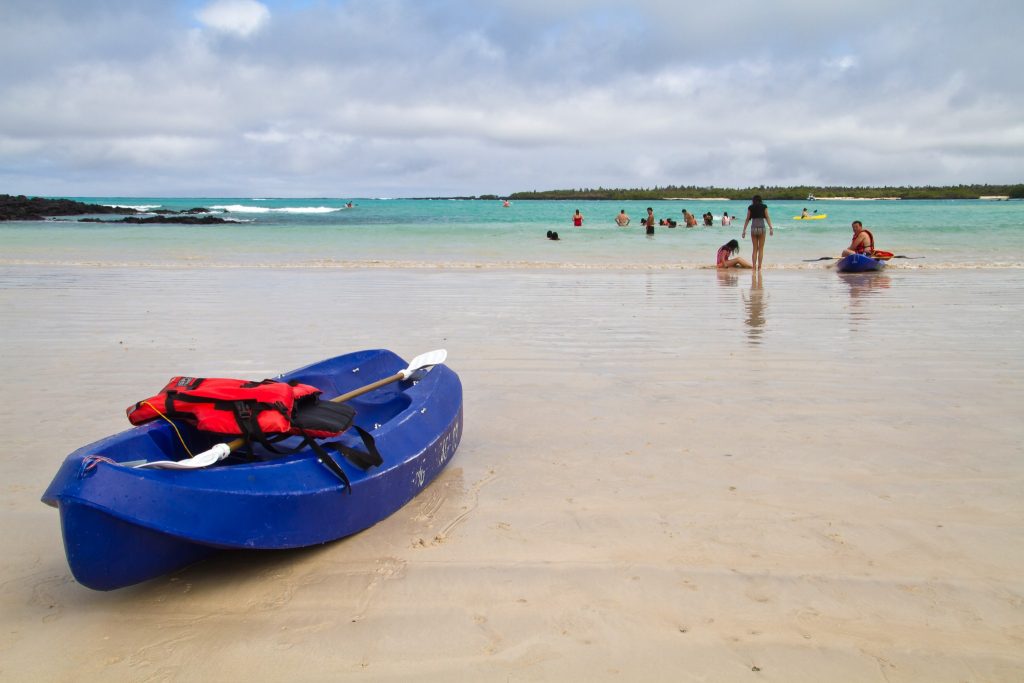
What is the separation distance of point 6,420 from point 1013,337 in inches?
356

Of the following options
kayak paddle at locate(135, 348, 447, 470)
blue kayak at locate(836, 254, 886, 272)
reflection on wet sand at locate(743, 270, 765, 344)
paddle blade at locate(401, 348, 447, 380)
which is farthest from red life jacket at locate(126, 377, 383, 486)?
blue kayak at locate(836, 254, 886, 272)

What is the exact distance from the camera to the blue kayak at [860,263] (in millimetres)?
15859

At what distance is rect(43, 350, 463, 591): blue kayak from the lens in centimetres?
294

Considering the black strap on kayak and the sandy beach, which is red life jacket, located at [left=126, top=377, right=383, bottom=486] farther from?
the sandy beach

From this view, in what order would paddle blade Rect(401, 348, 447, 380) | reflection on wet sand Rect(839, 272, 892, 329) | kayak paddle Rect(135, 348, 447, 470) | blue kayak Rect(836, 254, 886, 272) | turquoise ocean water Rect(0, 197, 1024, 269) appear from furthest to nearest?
turquoise ocean water Rect(0, 197, 1024, 269) → blue kayak Rect(836, 254, 886, 272) → reflection on wet sand Rect(839, 272, 892, 329) → paddle blade Rect(401, 348, 447, 380) → kayak paddle Rect(135, 348, 447, 470)

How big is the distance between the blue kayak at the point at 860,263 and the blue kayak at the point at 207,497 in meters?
13.7

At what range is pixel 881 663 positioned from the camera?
2758 mm

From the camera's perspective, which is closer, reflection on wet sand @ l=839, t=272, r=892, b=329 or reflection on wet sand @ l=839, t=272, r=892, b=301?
reflection on wet sand @ l=839, t=272, r=892, b=329

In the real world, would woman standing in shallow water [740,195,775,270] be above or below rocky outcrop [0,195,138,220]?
below

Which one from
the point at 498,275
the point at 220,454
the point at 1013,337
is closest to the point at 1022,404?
the point at 1013,337

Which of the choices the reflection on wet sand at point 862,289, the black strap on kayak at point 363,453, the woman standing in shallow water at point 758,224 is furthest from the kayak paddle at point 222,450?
the woman standing in shallow water at point 758,224

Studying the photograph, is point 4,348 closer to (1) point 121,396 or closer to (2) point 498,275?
(1) point 121,396

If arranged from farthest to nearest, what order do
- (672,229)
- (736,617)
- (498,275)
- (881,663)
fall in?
(672,229)
(498,275)
(736,617)
(881,663)

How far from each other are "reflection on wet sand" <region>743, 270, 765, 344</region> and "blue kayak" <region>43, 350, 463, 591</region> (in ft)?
16.3
